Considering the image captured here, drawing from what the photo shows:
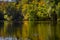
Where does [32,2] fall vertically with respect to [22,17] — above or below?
above

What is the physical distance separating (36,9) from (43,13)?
8.66ft

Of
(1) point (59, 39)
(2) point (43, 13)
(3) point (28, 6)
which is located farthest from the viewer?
(3) point (28, 6)

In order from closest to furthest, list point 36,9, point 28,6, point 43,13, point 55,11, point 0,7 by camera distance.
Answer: point 55,11 → point 43,13 → point 36,9 → point 28,6 → point 0,7

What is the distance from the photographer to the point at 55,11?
28.9 metres

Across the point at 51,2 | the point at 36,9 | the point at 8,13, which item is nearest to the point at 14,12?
the point at 8,13

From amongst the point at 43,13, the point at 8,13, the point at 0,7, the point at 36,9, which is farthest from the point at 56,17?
the point at 0,7

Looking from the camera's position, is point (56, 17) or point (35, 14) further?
point (35, 14)

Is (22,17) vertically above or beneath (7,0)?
beneath

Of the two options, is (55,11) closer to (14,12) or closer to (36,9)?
(36,9)

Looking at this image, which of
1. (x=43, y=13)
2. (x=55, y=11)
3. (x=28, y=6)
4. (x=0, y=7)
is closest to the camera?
(x=55, y=11)

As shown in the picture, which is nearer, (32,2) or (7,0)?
(32,2)

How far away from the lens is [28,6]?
38.6 m

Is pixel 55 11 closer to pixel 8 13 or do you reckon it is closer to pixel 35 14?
pixel 35 14

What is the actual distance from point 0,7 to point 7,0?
239cm
